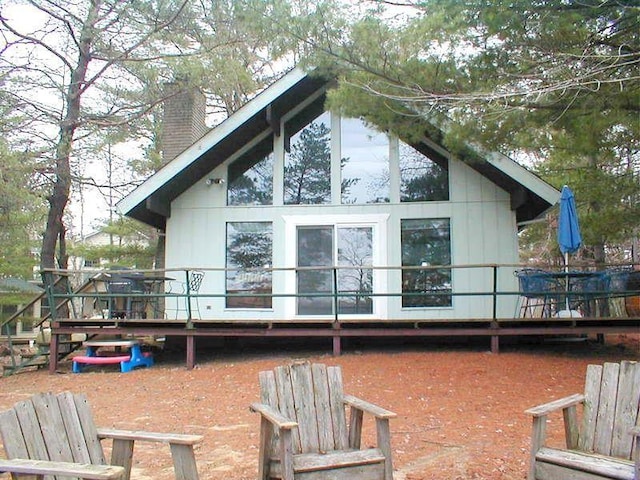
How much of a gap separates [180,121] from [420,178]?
4.95 m

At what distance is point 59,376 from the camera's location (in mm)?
8750

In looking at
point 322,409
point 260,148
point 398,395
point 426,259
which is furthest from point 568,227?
point 322,409

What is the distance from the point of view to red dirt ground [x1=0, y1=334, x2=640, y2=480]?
14.7ft

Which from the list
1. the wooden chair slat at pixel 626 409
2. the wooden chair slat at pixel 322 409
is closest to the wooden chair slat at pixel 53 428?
the wooden chair slat at pixel 322 409

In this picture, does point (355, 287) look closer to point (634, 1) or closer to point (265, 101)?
point (265, 101)

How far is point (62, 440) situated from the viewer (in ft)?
10.2

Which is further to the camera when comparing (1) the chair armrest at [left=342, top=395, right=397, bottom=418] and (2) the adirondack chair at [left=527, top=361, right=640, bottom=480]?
(1) the chair armrest at [left=342, top=395, right=397, bottom=418]

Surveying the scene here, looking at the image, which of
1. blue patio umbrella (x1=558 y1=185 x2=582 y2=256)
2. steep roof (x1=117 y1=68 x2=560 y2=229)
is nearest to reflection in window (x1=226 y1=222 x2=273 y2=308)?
steep roof (x1=117 y1=68 x2=560 y2=229)

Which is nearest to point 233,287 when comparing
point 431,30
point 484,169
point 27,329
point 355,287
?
point 355,287

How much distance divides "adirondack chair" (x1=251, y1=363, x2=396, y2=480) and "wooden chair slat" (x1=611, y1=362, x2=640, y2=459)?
4.65ft

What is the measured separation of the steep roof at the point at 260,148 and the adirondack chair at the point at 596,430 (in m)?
4.94

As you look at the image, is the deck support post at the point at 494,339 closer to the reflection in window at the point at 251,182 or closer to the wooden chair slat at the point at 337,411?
the reflection in window at the point at 251,182

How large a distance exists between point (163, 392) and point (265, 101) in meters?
4.72

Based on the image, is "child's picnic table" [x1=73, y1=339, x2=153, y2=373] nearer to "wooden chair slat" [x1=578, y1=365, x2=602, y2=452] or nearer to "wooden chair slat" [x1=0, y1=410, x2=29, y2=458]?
"wooden chair slat" [x1=0, y1=410, x2=29, y2=458]
